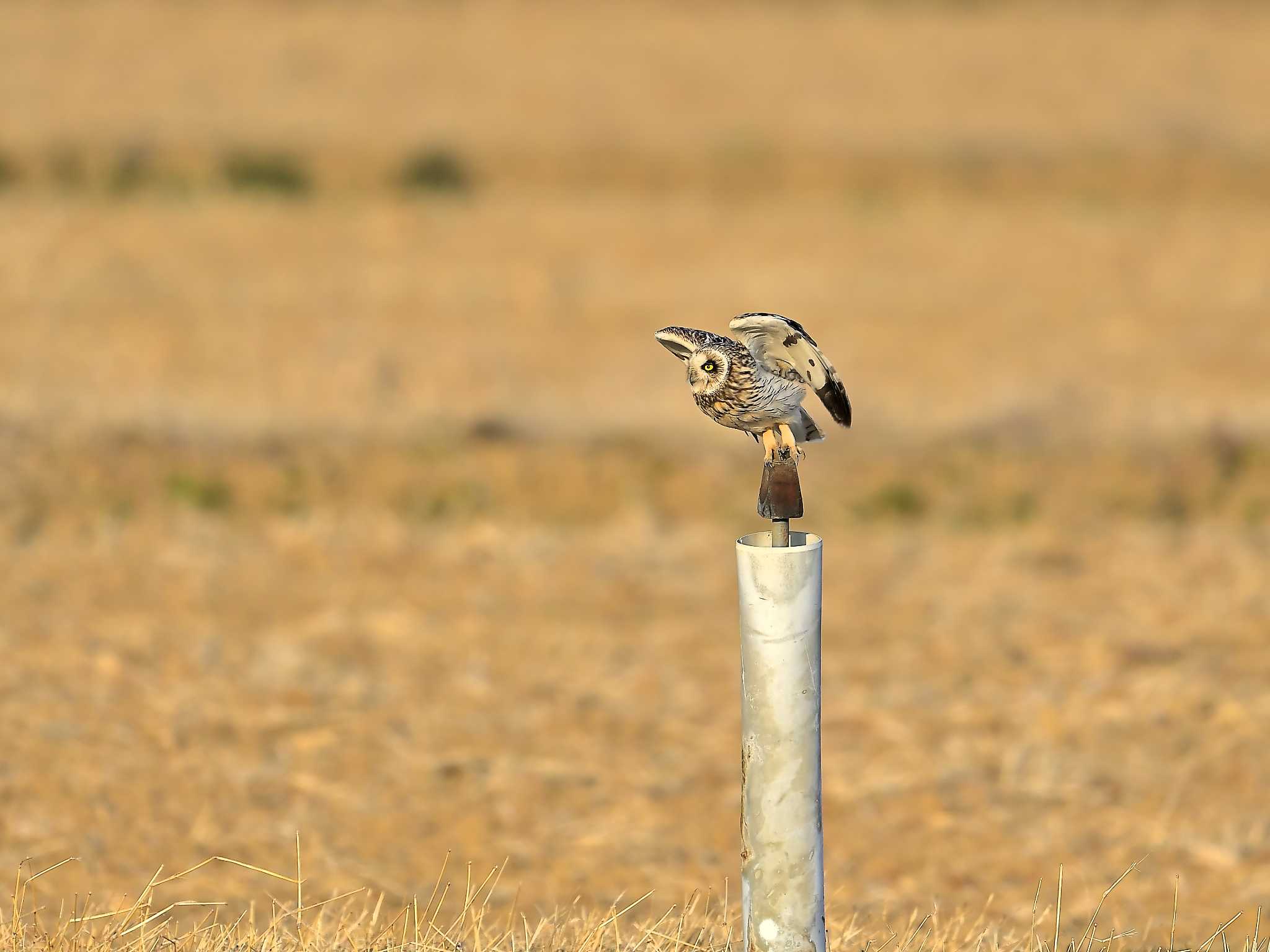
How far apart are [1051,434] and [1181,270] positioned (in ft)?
17.3

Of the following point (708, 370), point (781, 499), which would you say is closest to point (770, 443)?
point (781, 499)

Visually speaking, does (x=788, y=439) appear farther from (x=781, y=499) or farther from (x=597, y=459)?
(x=597, y=459)

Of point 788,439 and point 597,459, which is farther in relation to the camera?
point 597,459

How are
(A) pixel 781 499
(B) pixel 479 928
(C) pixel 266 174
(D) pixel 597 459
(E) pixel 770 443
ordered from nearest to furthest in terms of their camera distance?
(A) pixel 781 499 → (E) pixel 770 443 → (B) pixel 479 928 → (D) pixel 597 459 → (C) pixel 266 174

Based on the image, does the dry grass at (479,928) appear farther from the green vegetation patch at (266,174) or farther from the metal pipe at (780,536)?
the green vegetation patch at (266,174)

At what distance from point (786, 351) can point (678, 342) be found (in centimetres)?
27

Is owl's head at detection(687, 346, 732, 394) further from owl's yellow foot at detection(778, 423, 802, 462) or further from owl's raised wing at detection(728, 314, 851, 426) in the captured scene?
owl's yellow foot at detection(778, 423, 802, 462)

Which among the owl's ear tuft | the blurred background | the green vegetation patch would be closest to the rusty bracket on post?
the owl's ear tuft

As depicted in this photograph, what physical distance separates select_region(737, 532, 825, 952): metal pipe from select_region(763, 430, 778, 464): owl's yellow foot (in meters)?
0.19

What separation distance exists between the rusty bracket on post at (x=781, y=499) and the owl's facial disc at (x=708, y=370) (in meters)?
0.24

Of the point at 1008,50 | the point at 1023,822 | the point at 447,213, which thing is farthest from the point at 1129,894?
the point at 1008,50

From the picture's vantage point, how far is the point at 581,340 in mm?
13711

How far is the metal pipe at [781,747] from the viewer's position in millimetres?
3574

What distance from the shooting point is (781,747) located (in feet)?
12.0
